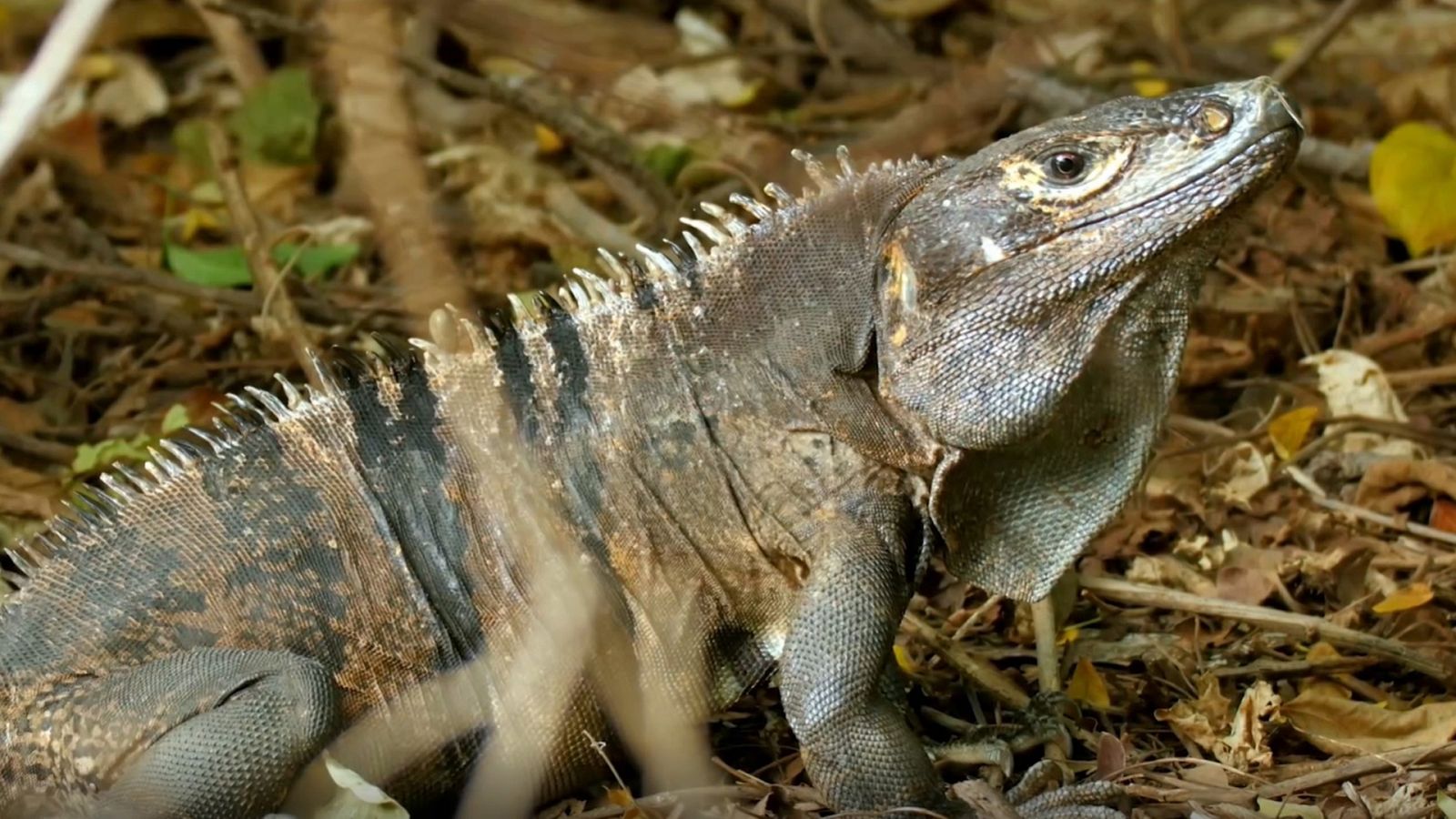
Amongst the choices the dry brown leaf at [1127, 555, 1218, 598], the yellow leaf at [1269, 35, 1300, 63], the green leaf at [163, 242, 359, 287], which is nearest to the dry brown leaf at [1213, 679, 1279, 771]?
the dry brown leaf at [1127, 555, 1218, 598]

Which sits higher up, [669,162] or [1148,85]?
[669,162]

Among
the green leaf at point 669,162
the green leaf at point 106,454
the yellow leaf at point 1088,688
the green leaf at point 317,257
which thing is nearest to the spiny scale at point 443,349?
the green leaf at point 106,454

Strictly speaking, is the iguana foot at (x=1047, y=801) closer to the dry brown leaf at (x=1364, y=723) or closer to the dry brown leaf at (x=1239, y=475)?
the dry brown leaf at (x=1364, y=723)

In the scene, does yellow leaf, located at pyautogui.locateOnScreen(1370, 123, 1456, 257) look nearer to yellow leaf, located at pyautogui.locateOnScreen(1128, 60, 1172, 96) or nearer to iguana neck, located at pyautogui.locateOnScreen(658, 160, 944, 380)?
yellow leaf, located at pyautogui.locateOnScreen(1128, 60, 1172, 96)

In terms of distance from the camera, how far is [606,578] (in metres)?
4.20

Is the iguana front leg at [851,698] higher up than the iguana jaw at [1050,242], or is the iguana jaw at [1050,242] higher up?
the iguana jaw at [1050,242]

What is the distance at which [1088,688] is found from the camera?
475 cm

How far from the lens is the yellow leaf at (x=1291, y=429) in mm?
5711

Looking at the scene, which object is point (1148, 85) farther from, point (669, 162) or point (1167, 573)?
point (1167, 573)

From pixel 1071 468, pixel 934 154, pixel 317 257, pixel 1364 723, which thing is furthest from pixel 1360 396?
pixel 317 257

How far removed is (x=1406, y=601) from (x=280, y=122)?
17.2 feet

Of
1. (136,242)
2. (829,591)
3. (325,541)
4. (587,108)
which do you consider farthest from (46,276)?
(829,591)

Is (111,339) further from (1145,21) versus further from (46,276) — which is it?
(1145,21)

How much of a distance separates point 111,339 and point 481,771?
3.20m
